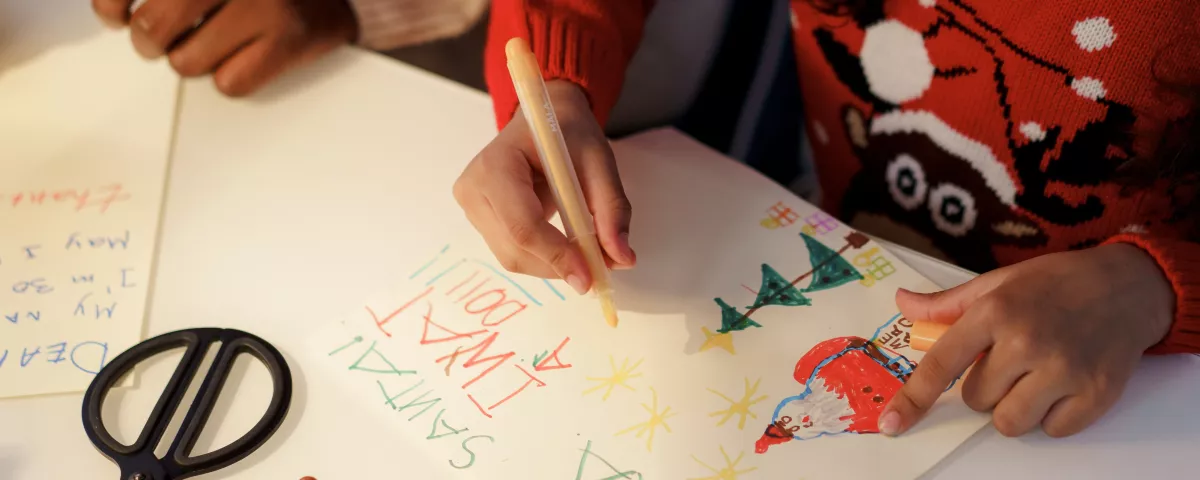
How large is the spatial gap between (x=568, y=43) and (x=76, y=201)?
358mm

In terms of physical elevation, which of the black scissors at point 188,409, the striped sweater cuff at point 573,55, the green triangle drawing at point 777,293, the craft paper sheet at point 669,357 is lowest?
the black scissors at point 188,409

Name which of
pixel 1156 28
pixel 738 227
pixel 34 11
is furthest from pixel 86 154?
pixel 1156 28

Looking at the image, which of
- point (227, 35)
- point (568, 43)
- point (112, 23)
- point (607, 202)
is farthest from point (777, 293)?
point (112, 23)

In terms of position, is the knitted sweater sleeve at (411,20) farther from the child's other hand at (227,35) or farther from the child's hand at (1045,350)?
the child's hand at (1045,350)

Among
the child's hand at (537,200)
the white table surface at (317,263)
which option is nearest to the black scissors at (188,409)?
the white table surface at (317,263)

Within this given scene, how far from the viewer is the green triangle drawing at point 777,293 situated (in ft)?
1.59

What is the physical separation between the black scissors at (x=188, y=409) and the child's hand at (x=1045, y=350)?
0.32 m

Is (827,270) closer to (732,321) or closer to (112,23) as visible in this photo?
(732,321)

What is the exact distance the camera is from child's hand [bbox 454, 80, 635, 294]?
465 millimetres

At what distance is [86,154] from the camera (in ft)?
2.04

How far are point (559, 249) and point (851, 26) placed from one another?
0.31m

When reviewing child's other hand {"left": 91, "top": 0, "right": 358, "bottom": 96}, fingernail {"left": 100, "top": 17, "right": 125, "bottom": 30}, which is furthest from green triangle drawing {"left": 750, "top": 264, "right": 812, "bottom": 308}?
fingernail {"left": 100, "top": 17, "right": 125, "bottom": 30}

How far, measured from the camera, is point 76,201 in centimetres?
58

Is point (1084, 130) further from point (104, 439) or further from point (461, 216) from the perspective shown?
point (104, 439)
